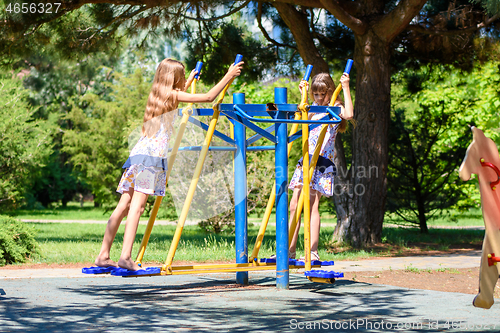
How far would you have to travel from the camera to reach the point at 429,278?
575 centimetres

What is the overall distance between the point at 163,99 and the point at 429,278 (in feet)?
11.0

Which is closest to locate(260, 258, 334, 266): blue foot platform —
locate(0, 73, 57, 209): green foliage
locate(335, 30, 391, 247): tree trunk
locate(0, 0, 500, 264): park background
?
locate(0, 0, 500, 264): park background

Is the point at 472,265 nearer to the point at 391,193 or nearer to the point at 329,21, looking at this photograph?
the point at 391,193

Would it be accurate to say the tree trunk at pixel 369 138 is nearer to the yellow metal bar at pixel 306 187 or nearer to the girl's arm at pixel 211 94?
the yellow metal bar at pixel 306 187

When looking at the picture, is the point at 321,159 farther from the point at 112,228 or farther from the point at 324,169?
the point at 112,228

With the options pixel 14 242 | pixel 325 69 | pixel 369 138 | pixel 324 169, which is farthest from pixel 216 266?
pixel 325 69

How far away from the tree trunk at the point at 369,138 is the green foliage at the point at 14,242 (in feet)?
16.3

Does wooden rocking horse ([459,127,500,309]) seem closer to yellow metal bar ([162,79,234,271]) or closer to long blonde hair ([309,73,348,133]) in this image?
yellow metal bar ([162,79,234,271])

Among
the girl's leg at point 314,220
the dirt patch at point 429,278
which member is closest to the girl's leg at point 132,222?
the girl's leg at point 314,220

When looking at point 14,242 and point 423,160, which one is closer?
point 14,242

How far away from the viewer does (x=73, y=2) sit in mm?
8664

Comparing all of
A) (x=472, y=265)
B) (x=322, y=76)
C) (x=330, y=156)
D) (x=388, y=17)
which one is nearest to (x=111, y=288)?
(x=330, y=156)

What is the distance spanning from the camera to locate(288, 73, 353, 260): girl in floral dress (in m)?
4.93

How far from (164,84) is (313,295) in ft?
6.90
